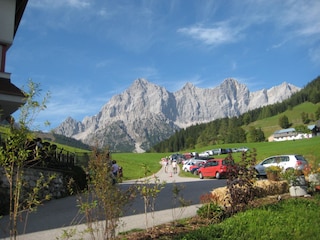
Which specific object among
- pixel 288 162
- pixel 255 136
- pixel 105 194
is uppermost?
pixel 255 136

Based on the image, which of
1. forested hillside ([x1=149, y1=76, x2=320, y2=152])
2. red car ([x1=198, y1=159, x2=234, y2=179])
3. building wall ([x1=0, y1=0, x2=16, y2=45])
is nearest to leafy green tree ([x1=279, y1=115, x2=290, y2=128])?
forested hillside ([x1=149, y1=76, x2=320, y2=152])

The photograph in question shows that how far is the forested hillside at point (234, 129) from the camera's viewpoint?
13300 cm

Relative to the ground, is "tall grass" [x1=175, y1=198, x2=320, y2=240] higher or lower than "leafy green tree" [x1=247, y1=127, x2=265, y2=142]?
lower

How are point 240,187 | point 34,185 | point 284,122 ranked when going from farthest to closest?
point 284,122
point 34,185
point 240,187

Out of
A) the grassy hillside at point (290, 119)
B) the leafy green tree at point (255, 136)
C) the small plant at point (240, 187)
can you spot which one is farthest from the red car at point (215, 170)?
the grassy hillside at point (290, 119)

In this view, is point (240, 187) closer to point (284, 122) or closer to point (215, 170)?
point (215, 170)

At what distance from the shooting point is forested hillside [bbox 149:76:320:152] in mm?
133000

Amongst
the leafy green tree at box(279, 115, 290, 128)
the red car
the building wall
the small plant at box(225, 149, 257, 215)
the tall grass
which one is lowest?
the tall grass

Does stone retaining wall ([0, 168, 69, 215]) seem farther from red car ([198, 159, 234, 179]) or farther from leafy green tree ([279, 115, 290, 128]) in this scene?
leafy green tree ([279, 115, 290, 128])

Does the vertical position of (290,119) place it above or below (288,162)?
above

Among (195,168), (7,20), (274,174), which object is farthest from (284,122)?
(7,20)

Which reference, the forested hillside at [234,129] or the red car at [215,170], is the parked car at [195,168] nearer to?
the red car at [215,170]

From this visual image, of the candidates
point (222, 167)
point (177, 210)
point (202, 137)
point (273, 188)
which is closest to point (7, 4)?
point (177, 210)

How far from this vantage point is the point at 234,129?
440 ft
